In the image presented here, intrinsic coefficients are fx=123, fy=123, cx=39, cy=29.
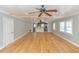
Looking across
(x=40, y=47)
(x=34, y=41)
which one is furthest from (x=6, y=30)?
(x=34, y=41)

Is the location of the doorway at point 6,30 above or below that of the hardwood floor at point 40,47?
above

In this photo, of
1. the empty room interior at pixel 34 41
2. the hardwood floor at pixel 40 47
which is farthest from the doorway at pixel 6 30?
the hardwood floor at pixel 40 47

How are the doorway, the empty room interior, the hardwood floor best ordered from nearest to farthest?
the empty room interior → the hardwood floor → the doorway

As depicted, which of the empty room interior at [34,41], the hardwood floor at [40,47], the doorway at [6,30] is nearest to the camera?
the empty room interior at [34,41]

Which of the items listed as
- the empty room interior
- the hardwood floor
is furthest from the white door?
the hardwood floor

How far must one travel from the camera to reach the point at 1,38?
5.42m

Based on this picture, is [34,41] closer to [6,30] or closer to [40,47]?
[40,47]

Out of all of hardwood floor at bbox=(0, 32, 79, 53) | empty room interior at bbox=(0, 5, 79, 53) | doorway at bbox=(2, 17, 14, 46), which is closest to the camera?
empty room interior at bbox=(0, 5, 79, 53)

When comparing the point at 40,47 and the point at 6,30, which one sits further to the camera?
the point at 40,47

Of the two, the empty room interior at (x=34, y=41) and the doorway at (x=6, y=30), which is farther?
the doorway at (x=6, y=30)

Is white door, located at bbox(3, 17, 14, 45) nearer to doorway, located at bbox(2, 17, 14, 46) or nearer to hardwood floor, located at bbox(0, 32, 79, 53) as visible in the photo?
doorway, located at bbox(2, 17, 14, 46)

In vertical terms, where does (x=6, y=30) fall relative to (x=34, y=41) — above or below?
above

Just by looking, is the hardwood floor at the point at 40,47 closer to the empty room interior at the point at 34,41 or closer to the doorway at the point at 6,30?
the empty room interior at the point at 34,41
